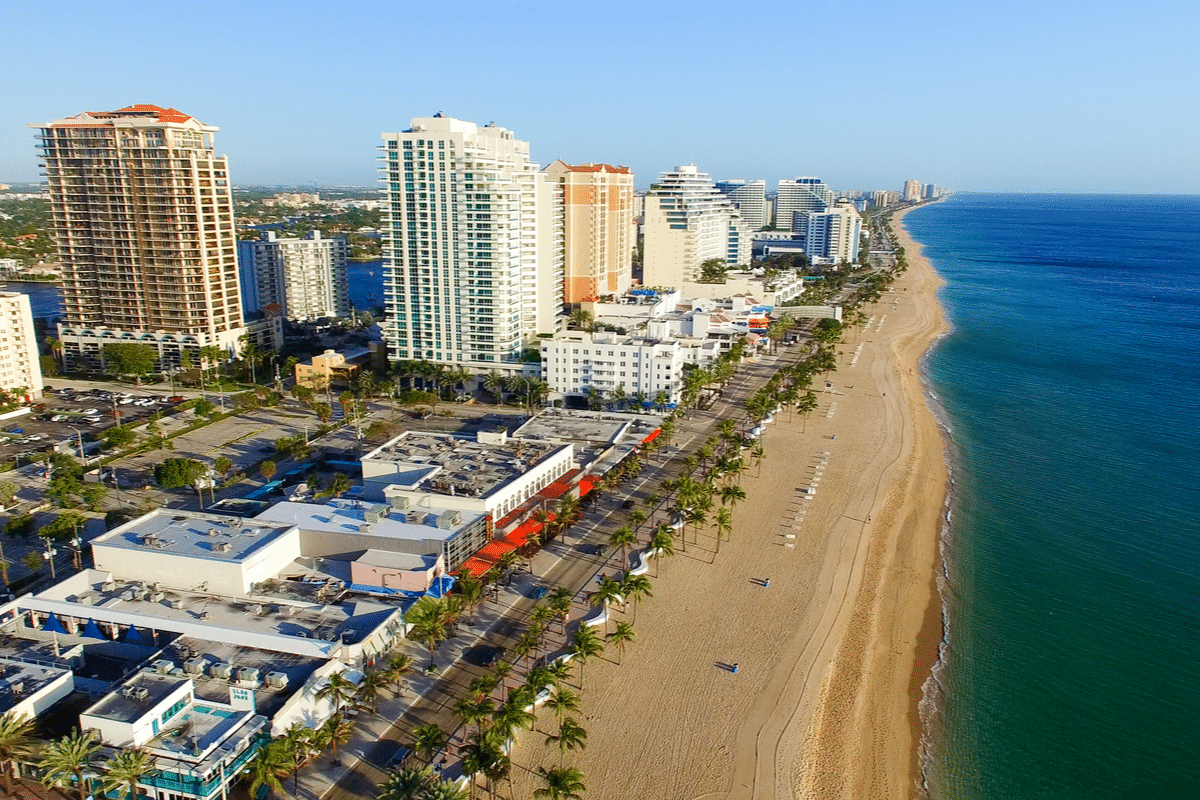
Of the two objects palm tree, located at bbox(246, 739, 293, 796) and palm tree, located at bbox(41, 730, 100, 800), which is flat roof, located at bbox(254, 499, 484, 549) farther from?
palm tree, located at bbox(41, 730, 100, 800)

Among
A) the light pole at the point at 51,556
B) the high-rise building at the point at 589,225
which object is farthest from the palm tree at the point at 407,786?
the high-rise building at the point at 589,225

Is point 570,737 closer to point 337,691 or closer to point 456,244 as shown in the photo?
point 337,691

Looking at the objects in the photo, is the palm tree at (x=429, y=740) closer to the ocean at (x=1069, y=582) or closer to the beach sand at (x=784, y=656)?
the beach sand at (x=784, y=656)

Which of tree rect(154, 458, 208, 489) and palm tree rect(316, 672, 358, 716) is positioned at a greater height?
tree rect(154, 458, 208, 489)

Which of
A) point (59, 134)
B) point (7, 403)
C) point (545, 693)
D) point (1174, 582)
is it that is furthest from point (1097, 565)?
point (59, 134)

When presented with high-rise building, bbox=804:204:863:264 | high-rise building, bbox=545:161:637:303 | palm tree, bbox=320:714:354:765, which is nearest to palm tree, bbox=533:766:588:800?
palm tree, bbox=320:714:354:765

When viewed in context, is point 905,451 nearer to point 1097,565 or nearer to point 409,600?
point 1097,565
